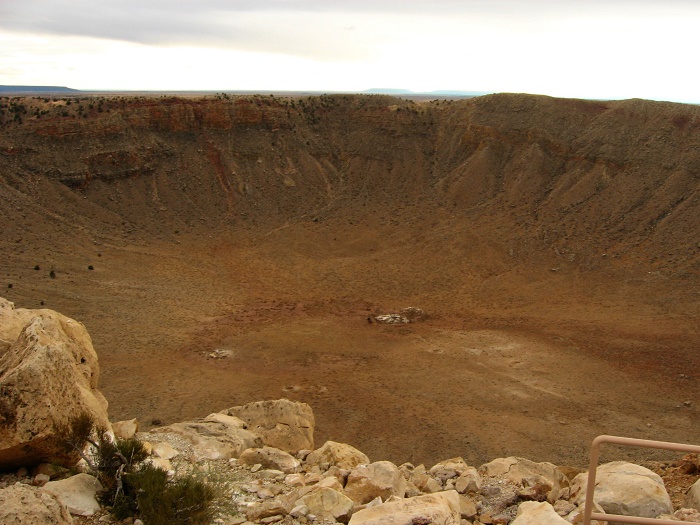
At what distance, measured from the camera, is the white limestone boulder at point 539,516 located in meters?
7.56

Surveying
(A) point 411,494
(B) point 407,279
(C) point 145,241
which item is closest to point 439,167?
(B) point 407,279

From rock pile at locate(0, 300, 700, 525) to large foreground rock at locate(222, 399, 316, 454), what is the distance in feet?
4.34

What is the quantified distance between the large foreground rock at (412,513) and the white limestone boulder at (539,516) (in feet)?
2.91

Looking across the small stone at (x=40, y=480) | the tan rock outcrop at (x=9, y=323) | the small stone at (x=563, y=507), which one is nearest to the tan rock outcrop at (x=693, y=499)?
the small stone at (x=563, y=507)

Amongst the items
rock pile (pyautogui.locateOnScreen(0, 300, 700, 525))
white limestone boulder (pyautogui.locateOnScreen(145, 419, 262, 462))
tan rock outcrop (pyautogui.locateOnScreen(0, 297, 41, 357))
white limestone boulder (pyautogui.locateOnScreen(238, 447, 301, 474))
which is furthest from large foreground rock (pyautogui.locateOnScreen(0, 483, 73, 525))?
tan rock outcrop (pyautogui.locateOnScreen(0, 297, 41, 357))

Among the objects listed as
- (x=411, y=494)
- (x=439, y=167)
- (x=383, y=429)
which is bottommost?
(x=383, y=429)

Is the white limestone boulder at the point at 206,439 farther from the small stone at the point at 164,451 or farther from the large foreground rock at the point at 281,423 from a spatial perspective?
the large foreground rock at the point at 281,423

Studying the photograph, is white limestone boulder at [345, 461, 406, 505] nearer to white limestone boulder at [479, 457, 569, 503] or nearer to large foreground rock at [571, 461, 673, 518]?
white limestone boulder at [479, 457, 569, 503]

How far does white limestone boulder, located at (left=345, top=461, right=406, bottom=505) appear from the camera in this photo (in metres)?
9.56

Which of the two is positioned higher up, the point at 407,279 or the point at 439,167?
the point at 439,167

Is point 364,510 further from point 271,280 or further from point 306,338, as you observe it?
point 271,280

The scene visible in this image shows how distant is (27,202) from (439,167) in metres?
27.8

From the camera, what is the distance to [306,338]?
2659cm

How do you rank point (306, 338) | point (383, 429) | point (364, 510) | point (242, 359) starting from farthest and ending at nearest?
point (306, 338) → point (242, 359) → point (383, 429) → point (364, 510)
